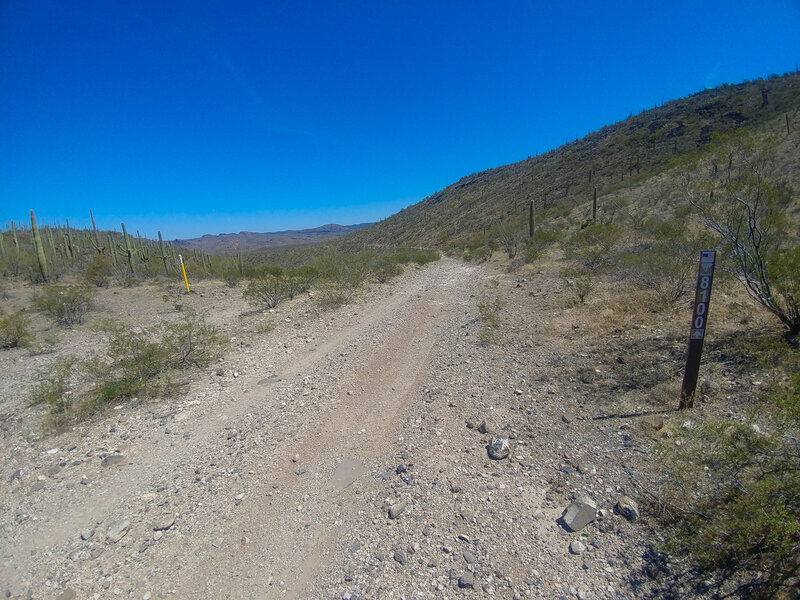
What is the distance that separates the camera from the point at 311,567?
2672 millimetres

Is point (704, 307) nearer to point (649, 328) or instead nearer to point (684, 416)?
point (684, 416)

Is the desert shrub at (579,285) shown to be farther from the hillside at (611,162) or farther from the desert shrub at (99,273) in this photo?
the desert shrub at (99,273)

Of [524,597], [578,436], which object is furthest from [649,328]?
[524,597]

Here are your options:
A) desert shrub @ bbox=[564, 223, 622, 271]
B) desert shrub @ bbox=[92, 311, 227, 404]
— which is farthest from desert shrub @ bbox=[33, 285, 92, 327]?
desert shrub @ bbox=[564, 223, 622, 271]

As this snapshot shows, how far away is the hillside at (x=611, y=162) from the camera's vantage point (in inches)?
1287

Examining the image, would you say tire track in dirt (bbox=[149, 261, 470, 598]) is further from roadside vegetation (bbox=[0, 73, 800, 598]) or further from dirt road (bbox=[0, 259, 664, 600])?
roadside vegetation (bbox=[0, 73, 800, 598])

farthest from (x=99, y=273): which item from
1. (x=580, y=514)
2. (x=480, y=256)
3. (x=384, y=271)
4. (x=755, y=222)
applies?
(x=755, y=222)

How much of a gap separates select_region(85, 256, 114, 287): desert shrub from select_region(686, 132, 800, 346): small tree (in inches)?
937

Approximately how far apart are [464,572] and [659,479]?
182 cm

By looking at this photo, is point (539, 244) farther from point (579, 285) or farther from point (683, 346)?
point (683, 346)

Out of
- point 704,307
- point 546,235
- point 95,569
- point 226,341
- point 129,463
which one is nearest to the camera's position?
point 95,569

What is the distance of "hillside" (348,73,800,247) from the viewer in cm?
3269

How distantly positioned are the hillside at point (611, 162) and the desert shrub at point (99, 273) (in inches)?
1044

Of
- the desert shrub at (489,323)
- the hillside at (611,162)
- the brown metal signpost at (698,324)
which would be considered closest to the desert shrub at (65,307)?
the desert shrub at (489,323)
